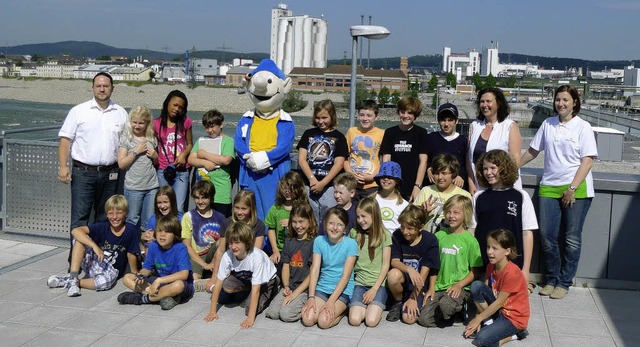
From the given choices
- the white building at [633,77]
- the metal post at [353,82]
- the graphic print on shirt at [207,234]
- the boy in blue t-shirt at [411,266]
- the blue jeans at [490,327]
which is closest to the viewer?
the blue jeans at [490,327]

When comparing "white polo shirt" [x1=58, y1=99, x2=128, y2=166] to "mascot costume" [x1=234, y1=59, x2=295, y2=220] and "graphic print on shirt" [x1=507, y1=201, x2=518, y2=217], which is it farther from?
"graphic print on shirt" [x1=507, y1=201, x2=518, y2=217]

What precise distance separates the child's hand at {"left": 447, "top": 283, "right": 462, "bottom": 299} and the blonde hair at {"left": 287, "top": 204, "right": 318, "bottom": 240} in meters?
1.10

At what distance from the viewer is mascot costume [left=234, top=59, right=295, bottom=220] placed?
6.33 m

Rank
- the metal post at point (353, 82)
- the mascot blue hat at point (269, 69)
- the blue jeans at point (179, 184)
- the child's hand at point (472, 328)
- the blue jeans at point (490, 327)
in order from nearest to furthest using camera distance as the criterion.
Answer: the blue jeans at point (490, 327), the child's hand at point (472, 328), the blue jeans at point (179, 184), the mascot blue hat at point (269, 69), the metal post at point (353, 82)

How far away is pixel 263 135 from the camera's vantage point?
21.2 feet

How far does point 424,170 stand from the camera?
19.8 feet

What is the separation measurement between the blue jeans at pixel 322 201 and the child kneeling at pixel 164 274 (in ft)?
3.77

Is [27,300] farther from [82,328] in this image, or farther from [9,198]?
[9,198]

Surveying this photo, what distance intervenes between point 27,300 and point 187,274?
4.09ft

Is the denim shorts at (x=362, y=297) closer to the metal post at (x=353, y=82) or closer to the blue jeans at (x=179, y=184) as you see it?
the blue jeans at (x=179, y=184)

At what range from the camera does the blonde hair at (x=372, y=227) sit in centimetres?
531

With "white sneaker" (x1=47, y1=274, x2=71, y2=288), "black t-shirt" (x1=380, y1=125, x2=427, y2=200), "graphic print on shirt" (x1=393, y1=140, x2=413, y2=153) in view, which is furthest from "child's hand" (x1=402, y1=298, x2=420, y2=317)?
"white sneaker" (x1=47, y1=274, x2=71, y2=288)

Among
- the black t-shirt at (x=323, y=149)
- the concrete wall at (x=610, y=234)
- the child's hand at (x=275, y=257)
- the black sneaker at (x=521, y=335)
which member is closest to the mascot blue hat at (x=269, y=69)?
the black t-shirt at (x=323, y=149)

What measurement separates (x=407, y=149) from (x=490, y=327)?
5.69 ft
